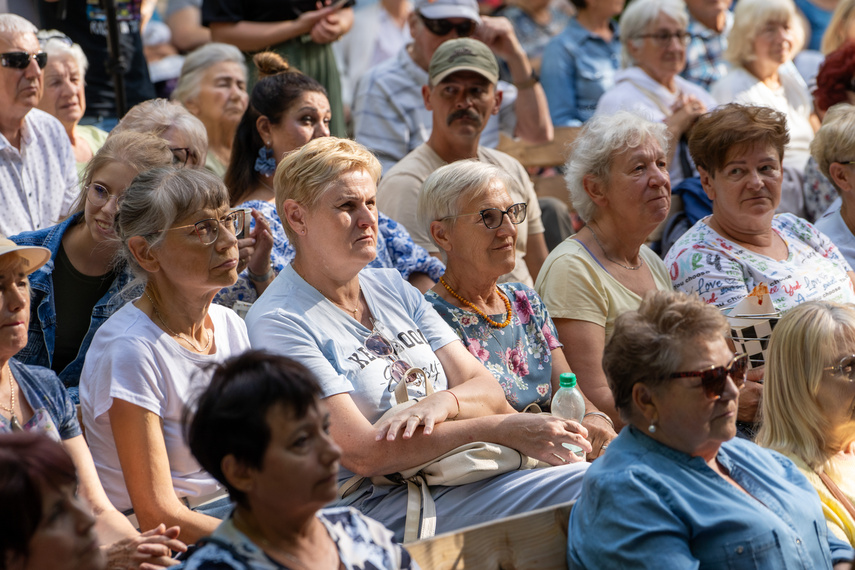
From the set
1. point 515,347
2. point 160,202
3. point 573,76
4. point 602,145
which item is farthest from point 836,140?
point 160,202

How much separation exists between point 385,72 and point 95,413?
10.0 feet

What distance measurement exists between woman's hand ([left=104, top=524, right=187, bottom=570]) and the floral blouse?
129 cm

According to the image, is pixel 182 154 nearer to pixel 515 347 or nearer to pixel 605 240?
pixel 515 347

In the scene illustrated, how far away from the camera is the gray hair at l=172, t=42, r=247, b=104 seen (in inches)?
194

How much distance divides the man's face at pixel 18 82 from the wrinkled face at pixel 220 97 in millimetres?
1032

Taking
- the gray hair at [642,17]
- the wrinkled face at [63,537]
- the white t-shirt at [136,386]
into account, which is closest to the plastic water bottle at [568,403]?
the white t-shirt at [136,386]

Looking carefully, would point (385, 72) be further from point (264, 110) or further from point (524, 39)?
point (524, 39)

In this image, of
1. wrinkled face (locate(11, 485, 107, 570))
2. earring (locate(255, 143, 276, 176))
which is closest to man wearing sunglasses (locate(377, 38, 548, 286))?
earring (locate(255, 143, 276, 176))

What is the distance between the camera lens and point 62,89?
4.55m

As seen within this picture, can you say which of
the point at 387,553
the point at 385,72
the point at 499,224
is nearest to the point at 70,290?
the point at 499,224

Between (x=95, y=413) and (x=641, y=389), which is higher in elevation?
(x=641, y=389)

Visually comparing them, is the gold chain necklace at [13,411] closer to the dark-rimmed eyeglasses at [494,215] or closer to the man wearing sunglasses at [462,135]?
the dark-rimmed eyeglasses at [494,215]

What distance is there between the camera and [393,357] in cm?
287

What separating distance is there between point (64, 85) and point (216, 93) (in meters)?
0.74
